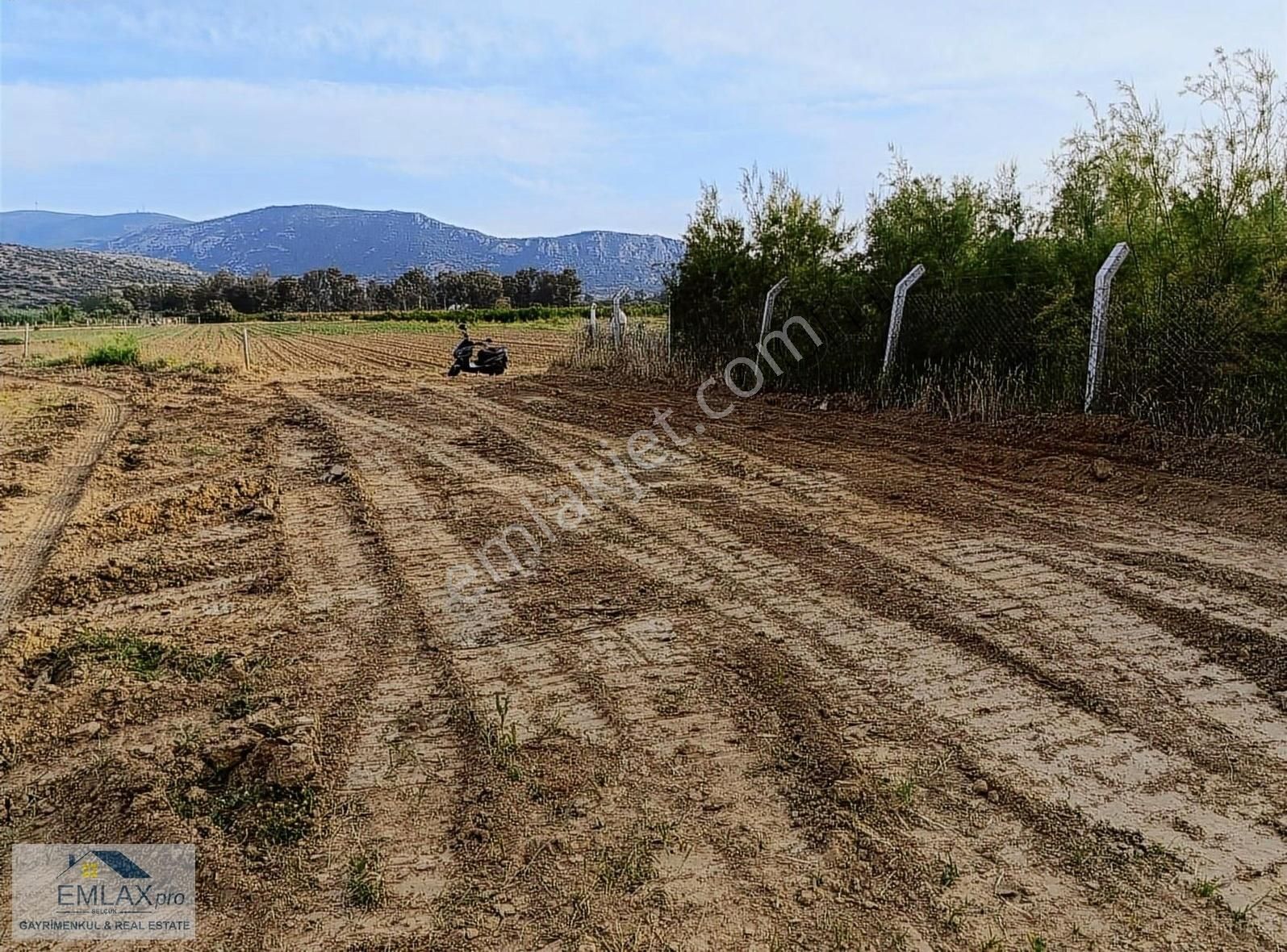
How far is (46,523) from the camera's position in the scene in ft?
20.4

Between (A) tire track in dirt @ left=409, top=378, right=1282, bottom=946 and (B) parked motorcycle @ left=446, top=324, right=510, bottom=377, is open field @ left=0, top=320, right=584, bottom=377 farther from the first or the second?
(A) tire track in dirt @ left=409, top=378, right=1282, bottom=946

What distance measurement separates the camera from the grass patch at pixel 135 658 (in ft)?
12.1

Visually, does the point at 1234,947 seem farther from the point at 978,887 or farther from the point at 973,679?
the point at 973,679

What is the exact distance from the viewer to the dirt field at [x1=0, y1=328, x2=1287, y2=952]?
88.9 inches

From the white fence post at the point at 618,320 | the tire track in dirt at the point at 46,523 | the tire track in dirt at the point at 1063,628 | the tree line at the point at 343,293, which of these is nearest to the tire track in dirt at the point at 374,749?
the tire track in dirt at the point at 46,523

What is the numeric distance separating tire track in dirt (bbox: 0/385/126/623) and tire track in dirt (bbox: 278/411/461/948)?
1398 millimetres

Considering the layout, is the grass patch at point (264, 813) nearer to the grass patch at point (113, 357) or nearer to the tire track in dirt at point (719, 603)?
the tire track in dirt at point (719, 603)

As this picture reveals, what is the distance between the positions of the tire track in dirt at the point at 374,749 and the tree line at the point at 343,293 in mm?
71974

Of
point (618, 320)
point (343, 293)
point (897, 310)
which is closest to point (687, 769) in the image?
point (897, 310)

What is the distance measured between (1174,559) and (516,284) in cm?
8327

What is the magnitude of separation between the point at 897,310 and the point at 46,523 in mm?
8311

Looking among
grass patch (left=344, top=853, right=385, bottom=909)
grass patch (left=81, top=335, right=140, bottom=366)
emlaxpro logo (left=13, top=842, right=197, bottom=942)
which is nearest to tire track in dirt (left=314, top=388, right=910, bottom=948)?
grass patch (left=344, top=853, right=385, bottom=909)

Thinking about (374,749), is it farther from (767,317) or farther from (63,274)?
(63,274)

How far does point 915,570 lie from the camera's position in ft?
15.2
